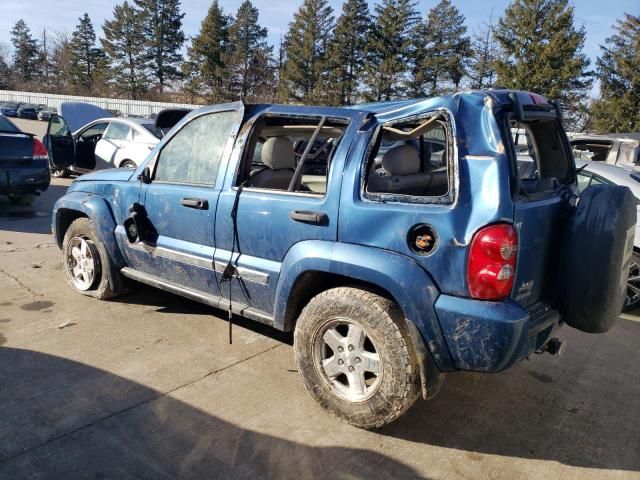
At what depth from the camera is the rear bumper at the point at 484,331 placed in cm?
255

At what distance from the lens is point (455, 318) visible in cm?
262

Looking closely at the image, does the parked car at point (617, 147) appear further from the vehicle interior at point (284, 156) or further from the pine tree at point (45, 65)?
the pine tree at point (45, 65)

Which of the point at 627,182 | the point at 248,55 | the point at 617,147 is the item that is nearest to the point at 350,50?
the point at 248,55

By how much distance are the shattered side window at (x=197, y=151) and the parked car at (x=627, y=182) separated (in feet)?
12.2

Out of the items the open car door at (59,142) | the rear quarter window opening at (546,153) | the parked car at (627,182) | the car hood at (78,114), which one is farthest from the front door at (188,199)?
the car hood at (78,114)

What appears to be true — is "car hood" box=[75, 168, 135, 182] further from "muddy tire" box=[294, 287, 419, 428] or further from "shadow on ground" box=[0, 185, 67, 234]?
"shadow on ground" box=[0, 185, 67, 234]

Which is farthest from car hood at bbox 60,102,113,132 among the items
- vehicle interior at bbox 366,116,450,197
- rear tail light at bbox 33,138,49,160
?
vehicle interior at bbox 366,116,450,197

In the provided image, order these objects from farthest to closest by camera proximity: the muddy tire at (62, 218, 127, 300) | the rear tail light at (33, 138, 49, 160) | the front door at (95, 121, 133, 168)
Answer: the front door at (95, 121, 133, 168) → the rear tail light at (33, 138, 49, 160) → the muddy tire at (62, 218, 127, 300)

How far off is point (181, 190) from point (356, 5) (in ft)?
161

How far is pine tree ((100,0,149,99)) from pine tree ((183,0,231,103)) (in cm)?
601

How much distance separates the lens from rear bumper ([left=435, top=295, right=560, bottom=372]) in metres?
2.55

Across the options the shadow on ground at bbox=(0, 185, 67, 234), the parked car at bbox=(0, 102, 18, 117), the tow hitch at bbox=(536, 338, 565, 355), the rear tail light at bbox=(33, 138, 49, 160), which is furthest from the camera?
the parked car at bbox=(0, 102, 18, 117)

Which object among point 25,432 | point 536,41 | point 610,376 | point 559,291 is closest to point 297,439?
point 25,432

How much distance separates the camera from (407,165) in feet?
11.8
